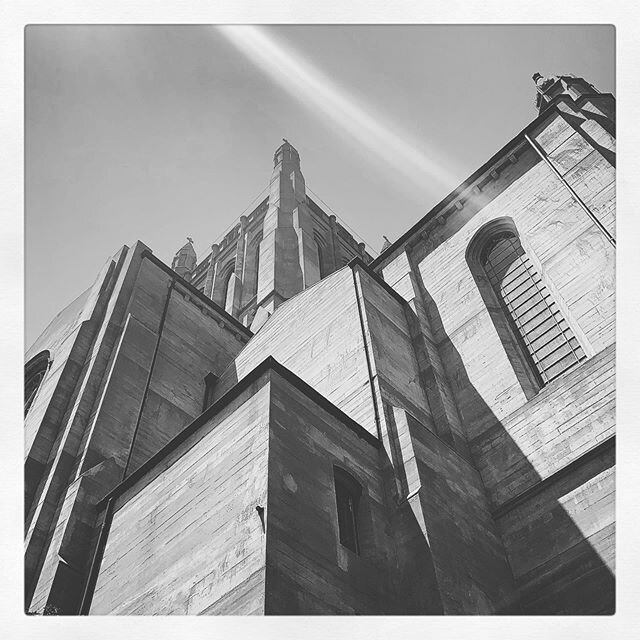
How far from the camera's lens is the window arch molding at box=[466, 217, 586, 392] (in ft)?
39.1

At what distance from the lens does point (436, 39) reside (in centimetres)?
729

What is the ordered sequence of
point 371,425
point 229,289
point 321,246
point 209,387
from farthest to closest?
point 321,246 → point 229,289 → point 209,387 → point 371,425

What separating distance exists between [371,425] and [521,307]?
472cm

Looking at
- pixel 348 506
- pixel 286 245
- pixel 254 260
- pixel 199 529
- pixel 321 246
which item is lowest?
pixel 199 529

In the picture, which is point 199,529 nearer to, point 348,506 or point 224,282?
point 348,506

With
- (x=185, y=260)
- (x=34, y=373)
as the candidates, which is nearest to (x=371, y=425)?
(x=34, y=373)

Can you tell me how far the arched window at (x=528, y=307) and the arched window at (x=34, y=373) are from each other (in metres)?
10.4

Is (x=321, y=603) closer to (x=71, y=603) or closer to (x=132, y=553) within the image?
(x=132, y=553)

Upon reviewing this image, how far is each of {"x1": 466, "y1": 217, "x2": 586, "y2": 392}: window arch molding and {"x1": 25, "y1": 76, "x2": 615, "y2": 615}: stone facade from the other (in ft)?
0.15

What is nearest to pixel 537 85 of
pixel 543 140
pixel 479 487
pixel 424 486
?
pixel 543 140

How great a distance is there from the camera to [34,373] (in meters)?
16.9

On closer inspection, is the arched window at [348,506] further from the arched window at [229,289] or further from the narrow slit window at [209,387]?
the arched window at [229,289]

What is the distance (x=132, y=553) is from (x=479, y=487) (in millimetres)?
5135

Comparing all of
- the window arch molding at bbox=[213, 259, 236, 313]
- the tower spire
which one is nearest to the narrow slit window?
the window arch molding at bbox=[213, 259, 236, 313]
